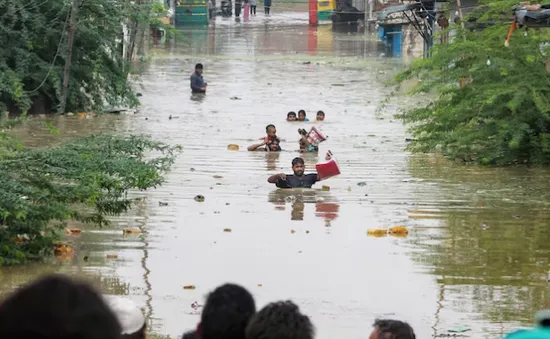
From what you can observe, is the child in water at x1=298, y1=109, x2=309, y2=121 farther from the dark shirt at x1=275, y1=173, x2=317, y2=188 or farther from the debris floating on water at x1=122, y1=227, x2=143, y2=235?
the debris floating on water at x1=122, y1=227, x2=143, y2=235

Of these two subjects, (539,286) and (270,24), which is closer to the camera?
(539,286)

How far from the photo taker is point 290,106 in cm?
2822

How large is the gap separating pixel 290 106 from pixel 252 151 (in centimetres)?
786

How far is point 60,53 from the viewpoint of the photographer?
80.4ft

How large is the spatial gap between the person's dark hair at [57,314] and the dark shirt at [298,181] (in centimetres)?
1415

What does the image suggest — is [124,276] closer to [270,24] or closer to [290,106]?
[290,106]

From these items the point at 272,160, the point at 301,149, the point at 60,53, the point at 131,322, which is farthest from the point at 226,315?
the point at 60,53

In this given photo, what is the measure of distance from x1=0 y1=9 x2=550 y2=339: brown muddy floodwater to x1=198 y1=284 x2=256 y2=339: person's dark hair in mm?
4861

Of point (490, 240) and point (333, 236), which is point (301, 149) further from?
point (490, 240)

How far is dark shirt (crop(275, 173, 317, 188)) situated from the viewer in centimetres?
1617

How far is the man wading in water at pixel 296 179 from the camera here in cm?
1616

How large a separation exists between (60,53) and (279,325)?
22.2m

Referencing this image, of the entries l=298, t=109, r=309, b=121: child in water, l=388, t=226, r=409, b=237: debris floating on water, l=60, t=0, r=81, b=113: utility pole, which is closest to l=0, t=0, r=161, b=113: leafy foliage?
l=60, t=0, r=81, b=113: utility pole

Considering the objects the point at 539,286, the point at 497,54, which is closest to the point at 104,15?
the point at 497,54
